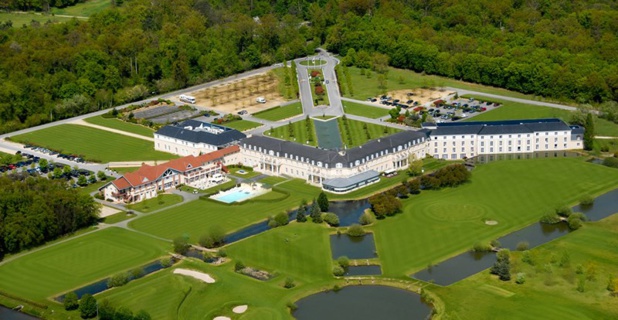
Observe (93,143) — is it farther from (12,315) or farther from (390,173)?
(12,315)

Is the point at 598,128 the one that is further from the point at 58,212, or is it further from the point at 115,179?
the point at 58,212

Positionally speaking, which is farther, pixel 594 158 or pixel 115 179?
pixel 594 158

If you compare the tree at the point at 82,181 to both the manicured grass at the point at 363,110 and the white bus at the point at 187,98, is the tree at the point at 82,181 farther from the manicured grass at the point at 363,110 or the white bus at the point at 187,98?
the manicured grass at the point at 363,110

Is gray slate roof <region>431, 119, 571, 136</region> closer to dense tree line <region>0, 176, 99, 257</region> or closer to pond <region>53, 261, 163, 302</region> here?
dense tree line <region>0, 176, 99, 257</region>

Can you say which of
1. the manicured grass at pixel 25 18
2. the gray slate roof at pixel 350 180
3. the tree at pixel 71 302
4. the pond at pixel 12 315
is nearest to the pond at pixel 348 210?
the gray slate roof at pixel 350 180

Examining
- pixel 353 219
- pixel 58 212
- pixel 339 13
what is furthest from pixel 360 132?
pixel 339 13

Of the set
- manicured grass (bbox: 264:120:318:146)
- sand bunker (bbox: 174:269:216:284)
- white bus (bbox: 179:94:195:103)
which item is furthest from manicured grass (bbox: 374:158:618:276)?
white bus (bbox: 179:94:195:103)
